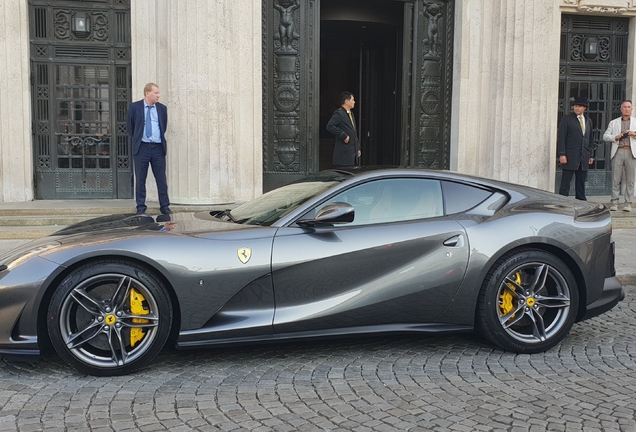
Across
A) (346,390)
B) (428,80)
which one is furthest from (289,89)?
(346,390)

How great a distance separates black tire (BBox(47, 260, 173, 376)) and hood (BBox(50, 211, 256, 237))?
36 centimetres

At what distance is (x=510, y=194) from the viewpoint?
16.8ft

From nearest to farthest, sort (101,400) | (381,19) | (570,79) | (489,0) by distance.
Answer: (101,400) → (489,0) → (570,79) → (381,19)

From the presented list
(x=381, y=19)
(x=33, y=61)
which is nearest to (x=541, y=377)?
(x=33, y=61)

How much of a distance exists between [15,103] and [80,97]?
105cm

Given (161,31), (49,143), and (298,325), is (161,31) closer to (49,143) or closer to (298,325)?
(49,143)

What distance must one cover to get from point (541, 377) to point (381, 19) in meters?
11.9

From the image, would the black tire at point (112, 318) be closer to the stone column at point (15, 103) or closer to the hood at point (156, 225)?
the hood at point (156, 225)

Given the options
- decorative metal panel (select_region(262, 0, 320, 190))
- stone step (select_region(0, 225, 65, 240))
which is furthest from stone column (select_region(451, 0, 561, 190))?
stone step (select_region(0, 225, 65, 240))

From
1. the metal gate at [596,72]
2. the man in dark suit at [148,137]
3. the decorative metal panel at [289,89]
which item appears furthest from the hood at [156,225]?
the metal gate at [596,72]

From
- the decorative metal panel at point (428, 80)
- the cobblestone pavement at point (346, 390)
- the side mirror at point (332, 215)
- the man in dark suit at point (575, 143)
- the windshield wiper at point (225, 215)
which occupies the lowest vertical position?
the cobblestone pavement at point (346, 390)

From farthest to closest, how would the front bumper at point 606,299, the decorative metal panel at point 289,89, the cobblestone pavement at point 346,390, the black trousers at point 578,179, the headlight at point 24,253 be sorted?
the decorative metal panel at point 289,89 → the black trousers at point 578,179 → the front bumper at point 606,299 → the headlight at point 24,253 → the cobblestone pavement at point 346,390

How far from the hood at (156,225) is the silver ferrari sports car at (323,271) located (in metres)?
0.02

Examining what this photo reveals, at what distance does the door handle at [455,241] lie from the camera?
15.5 ft
